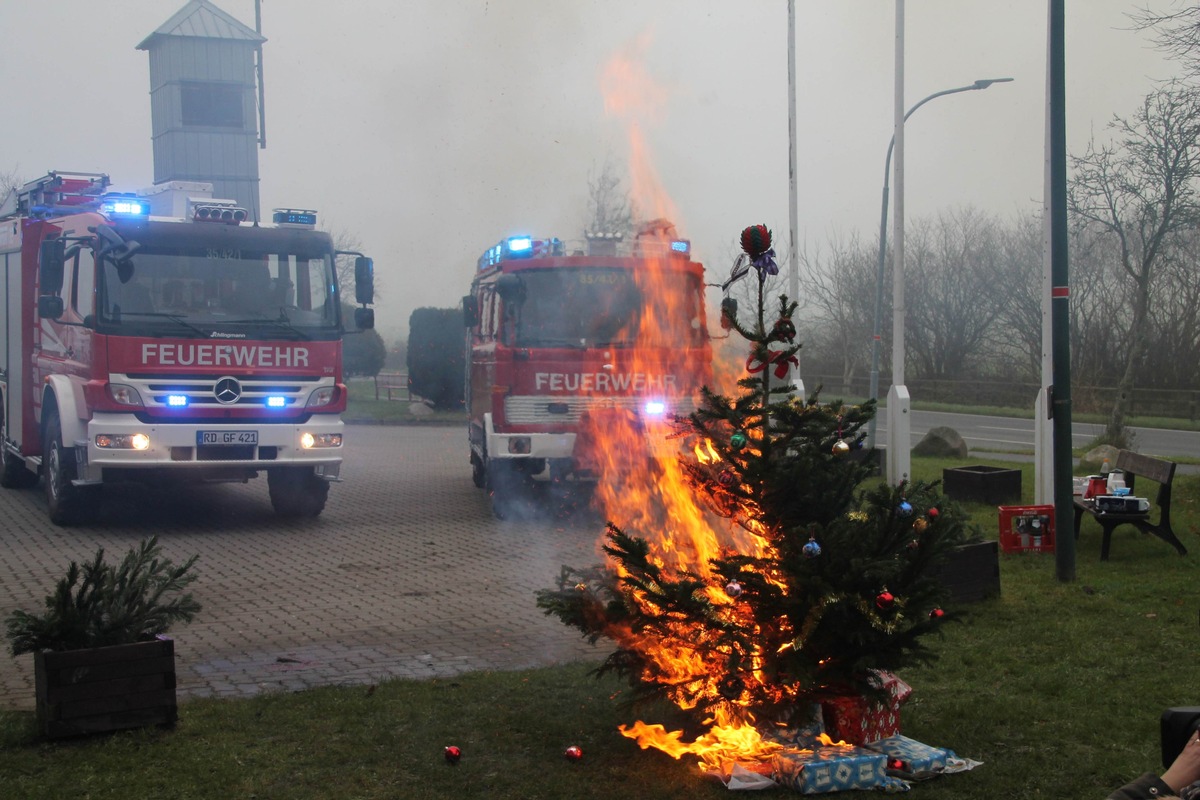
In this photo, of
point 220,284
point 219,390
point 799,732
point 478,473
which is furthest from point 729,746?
point 478,473

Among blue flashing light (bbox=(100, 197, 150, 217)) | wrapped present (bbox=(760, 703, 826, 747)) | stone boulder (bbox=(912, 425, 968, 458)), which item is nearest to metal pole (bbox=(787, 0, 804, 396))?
stone boulder (bbox=(912, 425, 968, 458))

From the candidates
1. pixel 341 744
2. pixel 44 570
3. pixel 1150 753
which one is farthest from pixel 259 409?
pixel 1150 753

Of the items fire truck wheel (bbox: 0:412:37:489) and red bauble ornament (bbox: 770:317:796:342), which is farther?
fire truck wheel (bbox: 0:412:37:489)

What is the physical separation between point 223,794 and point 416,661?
263 centimetres

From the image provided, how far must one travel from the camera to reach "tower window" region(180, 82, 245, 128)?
34.2m

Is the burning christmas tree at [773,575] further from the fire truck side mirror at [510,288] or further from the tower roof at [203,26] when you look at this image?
the tower roof at [203,26]

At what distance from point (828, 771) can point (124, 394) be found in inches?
382

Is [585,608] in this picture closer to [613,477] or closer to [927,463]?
[613,477]

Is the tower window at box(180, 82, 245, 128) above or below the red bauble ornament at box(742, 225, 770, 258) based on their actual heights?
above

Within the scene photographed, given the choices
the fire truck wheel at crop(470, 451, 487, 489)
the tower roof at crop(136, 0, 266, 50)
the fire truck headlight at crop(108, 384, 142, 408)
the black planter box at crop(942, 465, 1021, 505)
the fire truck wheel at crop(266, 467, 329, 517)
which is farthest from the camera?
the tower roof at crop(136, 0, 266, 50)

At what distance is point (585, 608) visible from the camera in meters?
5.50

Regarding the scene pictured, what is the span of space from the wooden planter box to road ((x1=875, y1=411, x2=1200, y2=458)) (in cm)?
1907

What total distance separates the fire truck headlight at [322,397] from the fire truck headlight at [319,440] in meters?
0.33

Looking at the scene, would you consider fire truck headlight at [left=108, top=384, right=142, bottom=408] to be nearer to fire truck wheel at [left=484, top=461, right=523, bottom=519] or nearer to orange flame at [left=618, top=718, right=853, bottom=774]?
fire truck wheel at [left=484, top=461, right=523, bottom=519]
